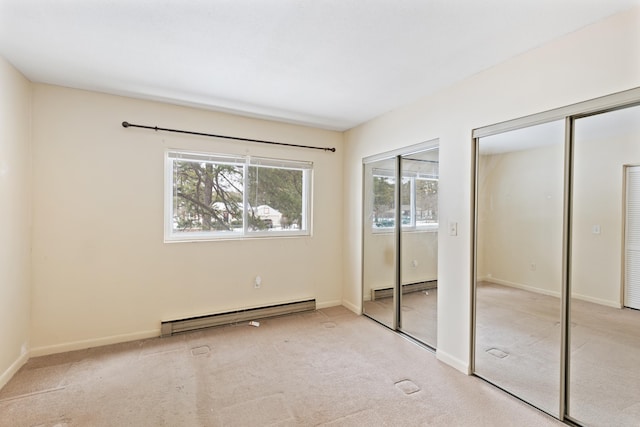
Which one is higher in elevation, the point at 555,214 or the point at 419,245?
the point at 555,214

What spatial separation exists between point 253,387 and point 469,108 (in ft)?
9.19

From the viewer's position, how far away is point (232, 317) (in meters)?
3.40

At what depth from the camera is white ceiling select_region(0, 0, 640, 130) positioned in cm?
163

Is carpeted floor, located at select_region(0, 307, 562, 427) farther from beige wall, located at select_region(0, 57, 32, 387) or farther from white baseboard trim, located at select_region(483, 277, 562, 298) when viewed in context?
white baseboard trim, located at select_region(483, 277, 562, 298)

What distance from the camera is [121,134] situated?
9.58 ft

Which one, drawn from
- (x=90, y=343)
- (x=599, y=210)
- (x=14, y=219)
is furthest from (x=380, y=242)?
(x=14, y=219)

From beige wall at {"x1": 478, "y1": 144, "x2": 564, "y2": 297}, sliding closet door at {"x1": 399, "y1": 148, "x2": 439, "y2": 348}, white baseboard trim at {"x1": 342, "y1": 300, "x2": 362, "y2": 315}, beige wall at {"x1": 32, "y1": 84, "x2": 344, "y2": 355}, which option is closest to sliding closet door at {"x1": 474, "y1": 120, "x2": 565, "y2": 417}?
beige wall at {"x1": 478, "y1": 144, "x2": 564, "y2": 297}

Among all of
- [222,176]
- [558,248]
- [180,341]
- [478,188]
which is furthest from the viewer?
[222,176]

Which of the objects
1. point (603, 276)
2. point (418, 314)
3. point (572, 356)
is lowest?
point (418, 314)

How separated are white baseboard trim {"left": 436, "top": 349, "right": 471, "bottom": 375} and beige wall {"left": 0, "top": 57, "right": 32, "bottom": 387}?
345 centimetres

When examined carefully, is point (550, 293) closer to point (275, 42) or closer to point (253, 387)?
point (253, 387)

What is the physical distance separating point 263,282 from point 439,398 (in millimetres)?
2219

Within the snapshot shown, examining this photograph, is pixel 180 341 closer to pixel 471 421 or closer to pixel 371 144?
pixel 471 421

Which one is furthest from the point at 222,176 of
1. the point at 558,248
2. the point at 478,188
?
the point at 558,248
